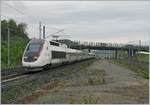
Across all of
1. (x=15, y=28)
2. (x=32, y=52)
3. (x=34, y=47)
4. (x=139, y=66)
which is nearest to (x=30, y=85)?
(x=32, y=52)

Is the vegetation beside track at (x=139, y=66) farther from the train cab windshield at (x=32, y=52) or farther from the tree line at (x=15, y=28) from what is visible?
the tree line at (x=15, y=28)

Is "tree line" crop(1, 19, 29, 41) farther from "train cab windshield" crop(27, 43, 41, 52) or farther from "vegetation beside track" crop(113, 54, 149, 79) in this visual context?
"train cab windshield" crop(27, 43, 41, 52)

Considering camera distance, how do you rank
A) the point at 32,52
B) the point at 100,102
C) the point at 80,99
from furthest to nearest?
1. the point at 32,52
2. the point at 80,99
3. the point at 100,102

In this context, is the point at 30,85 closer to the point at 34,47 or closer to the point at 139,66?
the point at 34,47

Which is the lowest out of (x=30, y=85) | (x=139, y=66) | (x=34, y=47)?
(x=139, y=66)

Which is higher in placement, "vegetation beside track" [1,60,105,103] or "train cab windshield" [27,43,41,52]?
"train cab windshield" [27,43,41,52]

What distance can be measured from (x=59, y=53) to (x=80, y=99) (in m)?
35.7

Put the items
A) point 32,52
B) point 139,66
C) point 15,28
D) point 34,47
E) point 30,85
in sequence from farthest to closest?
point 15,28
point 139,66
point 34,47
point 32,52
point 30,85

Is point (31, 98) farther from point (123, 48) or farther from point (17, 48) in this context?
point (123, 48)

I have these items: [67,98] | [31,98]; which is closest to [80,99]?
[67,98]

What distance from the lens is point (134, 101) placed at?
45.4 ft

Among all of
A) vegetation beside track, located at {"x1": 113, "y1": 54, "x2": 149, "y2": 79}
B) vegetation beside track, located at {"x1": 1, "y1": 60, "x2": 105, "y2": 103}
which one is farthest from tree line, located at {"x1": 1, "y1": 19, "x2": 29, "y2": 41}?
vegetation beside track, located at {"x1": 1, "y1": 60, "x2": 105, "y2": 103}

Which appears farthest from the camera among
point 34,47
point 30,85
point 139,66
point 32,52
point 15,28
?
point 15,28

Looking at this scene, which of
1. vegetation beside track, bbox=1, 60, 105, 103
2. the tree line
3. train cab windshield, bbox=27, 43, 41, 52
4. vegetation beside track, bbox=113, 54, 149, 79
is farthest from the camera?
the tree line
